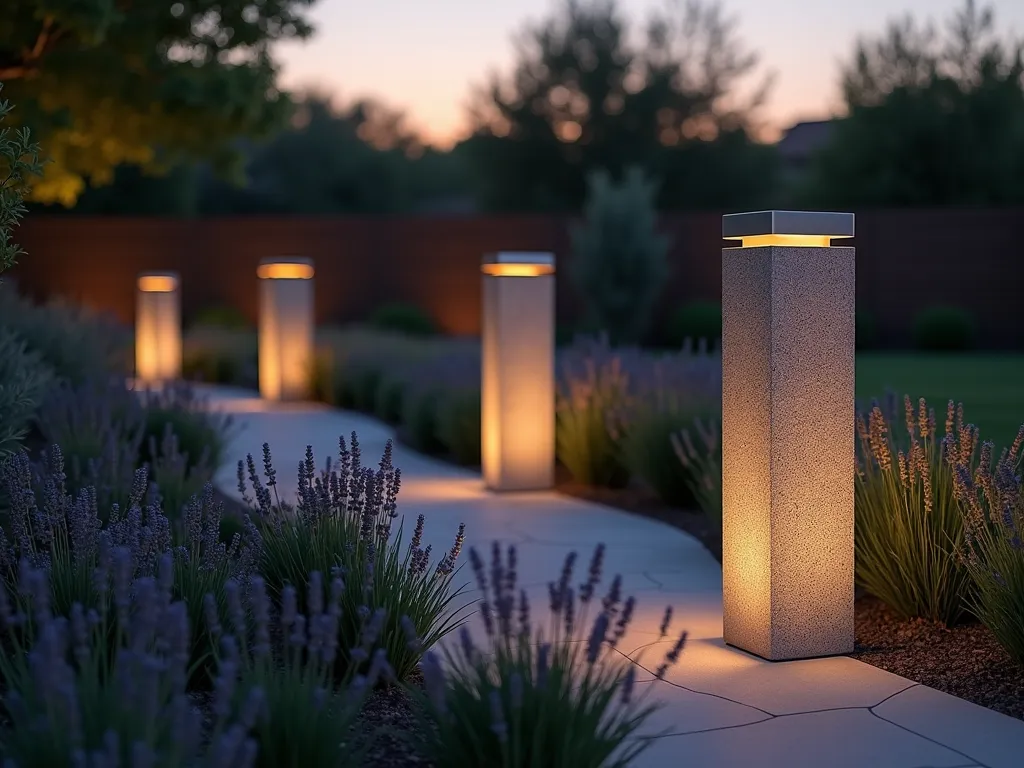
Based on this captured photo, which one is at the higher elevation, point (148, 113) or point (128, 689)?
point (148, 113)

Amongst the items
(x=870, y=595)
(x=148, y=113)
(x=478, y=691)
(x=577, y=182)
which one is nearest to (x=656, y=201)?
(x=577, y=182)

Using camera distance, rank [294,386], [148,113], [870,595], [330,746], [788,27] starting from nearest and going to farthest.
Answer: [330,746] → [870,595] → [148,113] → [294,386] → [788,27]

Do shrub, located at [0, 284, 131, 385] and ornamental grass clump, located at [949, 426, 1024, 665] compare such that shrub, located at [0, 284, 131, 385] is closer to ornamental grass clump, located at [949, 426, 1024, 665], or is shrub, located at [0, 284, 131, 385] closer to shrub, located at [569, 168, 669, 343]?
ornamental grass clump, located at [949, 426, 1024, 665]

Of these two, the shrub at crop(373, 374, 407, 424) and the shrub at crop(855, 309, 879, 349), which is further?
the shrub at crop(855, 309, 879, 349)

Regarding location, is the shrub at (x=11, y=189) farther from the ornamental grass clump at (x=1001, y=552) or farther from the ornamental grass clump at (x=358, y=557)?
the ornamental grass clump at (x=1001, y=552)

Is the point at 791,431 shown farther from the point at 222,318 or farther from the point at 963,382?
the point at 222,318

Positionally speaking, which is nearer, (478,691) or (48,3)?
(478,691)

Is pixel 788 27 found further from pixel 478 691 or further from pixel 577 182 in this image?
pixel 478 691

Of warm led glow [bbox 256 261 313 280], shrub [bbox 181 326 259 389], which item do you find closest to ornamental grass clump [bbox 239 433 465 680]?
warm led glow [bbox 256 261 313 280]

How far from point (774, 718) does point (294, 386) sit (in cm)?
1144

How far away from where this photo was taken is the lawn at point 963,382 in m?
10.9

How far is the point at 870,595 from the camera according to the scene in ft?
16.7

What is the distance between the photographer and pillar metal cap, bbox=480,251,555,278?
816 cm

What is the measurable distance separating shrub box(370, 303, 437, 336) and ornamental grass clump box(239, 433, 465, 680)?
56.6ft
